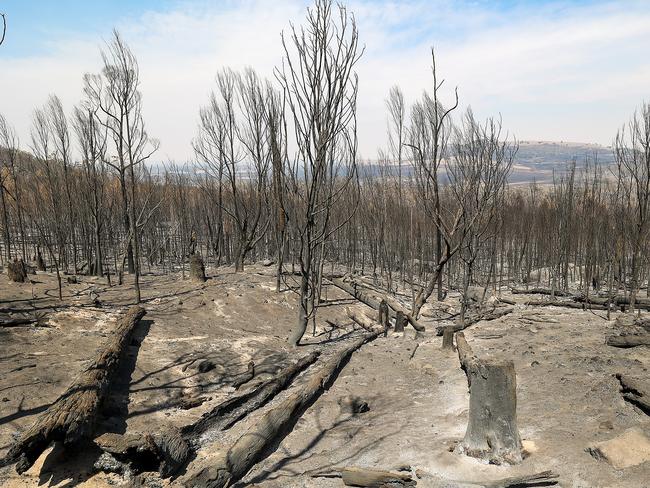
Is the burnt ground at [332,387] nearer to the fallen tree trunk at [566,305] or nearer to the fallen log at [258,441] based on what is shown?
the fallen log at [258,441]

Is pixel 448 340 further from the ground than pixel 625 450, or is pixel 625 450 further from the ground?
pixel 625 450

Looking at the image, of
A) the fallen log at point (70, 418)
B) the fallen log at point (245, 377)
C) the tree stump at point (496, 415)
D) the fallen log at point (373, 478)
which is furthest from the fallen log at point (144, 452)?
the tree stump at point (496, 415)

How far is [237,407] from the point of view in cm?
523

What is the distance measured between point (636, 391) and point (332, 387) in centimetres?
349

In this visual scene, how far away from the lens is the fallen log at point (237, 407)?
456 centimetres

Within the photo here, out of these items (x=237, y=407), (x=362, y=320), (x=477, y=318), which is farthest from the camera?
(x=362, y=320)

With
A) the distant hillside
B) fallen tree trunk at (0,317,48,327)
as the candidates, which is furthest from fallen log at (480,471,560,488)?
the distant hillside

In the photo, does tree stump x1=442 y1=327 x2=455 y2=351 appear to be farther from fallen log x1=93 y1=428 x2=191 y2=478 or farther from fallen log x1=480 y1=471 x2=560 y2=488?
fallen log x1=93 y1=428 x2=191 y2=478

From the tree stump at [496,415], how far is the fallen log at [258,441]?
6.14 feet

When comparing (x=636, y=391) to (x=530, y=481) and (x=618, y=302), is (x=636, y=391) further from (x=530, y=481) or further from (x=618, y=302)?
(x=618, y=302)

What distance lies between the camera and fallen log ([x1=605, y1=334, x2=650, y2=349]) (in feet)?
18.5

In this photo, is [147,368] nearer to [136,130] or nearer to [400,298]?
[136,130]

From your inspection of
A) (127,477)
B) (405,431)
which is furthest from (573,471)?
(127,477)

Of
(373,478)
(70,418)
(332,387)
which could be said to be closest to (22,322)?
(70,418)
